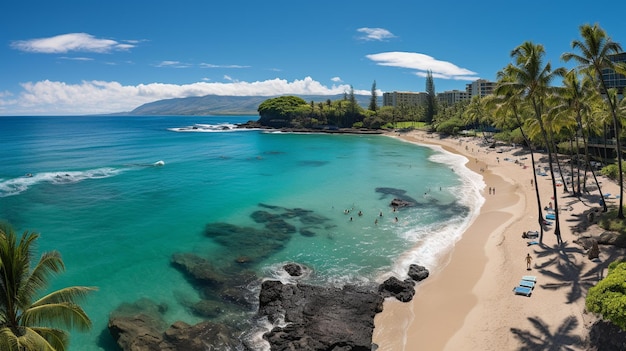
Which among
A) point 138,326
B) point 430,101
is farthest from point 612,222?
point 430,101

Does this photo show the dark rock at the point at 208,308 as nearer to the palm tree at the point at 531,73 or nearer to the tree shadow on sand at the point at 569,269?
the tree shadow on sand at the point at 569,269

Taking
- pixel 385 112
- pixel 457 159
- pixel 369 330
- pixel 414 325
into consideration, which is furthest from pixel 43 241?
pixel 385 112

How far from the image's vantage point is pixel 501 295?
19.8 m

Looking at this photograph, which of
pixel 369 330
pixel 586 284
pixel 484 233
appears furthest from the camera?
pixel 484 233

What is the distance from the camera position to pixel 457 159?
67625 millimetres

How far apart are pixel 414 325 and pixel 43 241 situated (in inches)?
1136

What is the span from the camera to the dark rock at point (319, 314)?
1670cm

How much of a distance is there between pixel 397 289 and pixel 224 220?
19.3m

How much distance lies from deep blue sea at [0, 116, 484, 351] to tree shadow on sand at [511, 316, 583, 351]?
28.1 ft

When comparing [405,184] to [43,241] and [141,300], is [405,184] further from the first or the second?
[43,241]

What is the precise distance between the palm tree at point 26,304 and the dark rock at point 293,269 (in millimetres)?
14846

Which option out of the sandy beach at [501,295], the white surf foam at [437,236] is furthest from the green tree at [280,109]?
the sandy beach at [501,295]

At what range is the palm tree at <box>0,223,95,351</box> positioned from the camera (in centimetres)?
855

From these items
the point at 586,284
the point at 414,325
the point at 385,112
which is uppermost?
the point at 385,112
